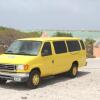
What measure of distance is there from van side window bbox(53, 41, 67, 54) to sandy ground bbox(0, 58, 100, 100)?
1.31 m

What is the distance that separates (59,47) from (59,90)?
119 inches

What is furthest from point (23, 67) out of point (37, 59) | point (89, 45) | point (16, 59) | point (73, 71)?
point (89, 45)

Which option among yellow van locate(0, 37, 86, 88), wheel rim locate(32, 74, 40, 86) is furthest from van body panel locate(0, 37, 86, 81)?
wheel rim locate(32, 74, 40, 86)

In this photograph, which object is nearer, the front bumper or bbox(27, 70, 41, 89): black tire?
the front bumper

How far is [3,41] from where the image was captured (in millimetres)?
38156

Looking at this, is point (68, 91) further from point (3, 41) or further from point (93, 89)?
point (3, 41)

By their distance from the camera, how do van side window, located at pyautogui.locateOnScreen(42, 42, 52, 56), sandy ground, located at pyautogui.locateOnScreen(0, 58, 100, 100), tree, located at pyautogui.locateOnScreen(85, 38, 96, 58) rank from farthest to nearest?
1. tree, located at pyautogui.locateOnScreen(85, 38, 96, 58)
2. van side window, located at pyautogui.locateOnScreen(42, 42, 52, 56)
3. sandy ground, located at pyautogui.locateOnScreen(0, 58, 100, 100)

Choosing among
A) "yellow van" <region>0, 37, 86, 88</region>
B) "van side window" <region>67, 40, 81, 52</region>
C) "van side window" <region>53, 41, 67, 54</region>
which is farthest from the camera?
"van side window" <region>67, 40, 81, 52</region>

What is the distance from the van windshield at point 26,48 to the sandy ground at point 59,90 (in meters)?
1.31

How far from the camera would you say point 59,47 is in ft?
58.1

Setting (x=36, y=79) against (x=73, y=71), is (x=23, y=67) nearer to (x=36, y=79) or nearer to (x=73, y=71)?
(x=36, y=79)

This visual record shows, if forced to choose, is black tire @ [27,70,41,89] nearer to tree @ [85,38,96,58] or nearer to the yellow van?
the yellow van

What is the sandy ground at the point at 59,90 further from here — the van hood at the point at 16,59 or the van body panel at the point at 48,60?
the van hood at the point at 16,59

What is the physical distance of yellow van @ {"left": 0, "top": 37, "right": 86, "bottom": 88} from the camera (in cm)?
1527
